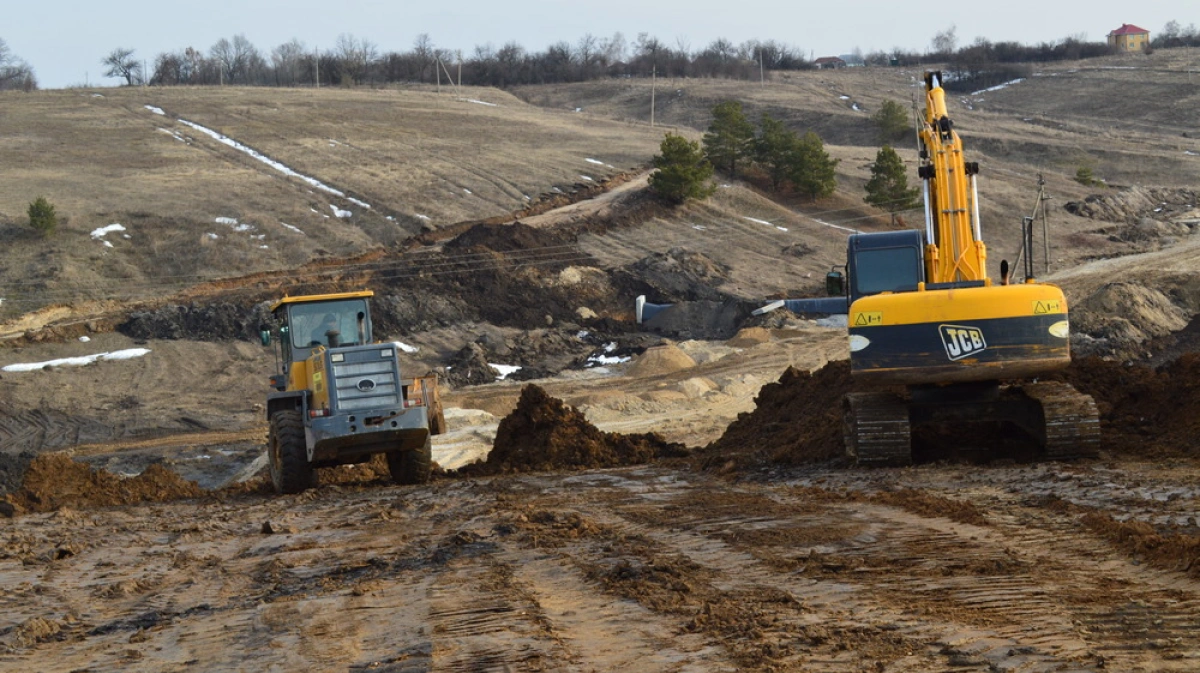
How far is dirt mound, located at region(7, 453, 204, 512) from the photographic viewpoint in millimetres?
16234

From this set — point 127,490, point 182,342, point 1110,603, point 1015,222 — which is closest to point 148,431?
point 182,342

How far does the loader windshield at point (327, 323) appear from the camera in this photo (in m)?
16.3

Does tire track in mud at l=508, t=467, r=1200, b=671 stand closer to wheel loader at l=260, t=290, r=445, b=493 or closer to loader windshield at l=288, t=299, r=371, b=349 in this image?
wheel loader at l=260, t=290, r=445, b=493

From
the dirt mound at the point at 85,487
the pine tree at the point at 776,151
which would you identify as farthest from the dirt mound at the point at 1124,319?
→ the pine tree at the point at 776,151

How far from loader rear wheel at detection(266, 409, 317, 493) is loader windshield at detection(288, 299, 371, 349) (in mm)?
1010

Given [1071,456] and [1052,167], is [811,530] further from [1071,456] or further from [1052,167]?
[1052,167]

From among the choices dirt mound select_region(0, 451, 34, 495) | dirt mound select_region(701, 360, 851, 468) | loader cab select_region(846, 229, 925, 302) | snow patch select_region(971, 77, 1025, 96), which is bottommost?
dirt mound select_region(0, 451, 34, 495)

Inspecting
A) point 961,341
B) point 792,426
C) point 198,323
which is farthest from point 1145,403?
point 198,323

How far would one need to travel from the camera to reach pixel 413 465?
1627 cm

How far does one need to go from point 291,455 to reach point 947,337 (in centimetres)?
836

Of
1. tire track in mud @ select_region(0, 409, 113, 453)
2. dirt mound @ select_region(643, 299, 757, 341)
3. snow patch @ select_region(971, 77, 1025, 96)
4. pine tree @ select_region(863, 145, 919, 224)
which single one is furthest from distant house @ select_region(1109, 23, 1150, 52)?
tire track in mud @ select_region(0, 409, 113, 453)

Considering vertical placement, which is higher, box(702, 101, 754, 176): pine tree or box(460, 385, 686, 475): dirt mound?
box(702, 101, 754, 176): pine tree

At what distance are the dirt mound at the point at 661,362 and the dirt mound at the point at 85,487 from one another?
1481cm

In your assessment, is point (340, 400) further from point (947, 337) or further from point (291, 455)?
point (947, 337)
